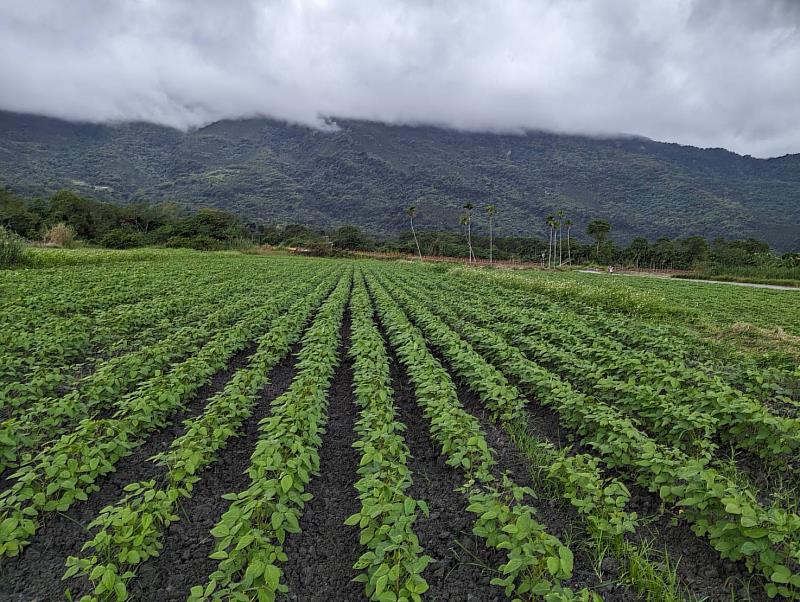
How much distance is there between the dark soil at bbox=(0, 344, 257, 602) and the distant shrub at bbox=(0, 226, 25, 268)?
22803 mm

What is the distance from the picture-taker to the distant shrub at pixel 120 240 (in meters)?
60.1

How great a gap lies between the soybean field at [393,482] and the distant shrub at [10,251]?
56.5ft

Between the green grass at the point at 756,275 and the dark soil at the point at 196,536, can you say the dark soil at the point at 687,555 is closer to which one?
the dark soil at the point at 196,536

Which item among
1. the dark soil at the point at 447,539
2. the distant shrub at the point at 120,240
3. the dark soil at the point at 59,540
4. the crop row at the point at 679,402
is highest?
the distant shrub at the point at 120,240

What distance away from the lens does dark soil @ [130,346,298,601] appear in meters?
3.09

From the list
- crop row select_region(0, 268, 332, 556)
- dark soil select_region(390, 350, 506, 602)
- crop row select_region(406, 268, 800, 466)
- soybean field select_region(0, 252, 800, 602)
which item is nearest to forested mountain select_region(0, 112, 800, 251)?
crop row select_region(406, 268, 800, 466)

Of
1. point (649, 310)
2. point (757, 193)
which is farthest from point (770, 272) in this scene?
point (757, 193)

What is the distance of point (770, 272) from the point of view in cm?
4834

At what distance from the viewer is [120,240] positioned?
61.5 metres

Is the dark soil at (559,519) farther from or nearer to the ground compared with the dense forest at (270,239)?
nearer to the ground

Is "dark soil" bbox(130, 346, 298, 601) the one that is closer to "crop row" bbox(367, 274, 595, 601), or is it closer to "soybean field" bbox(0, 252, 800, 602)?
"soybean field" bbox(0, 252, 800, 602)

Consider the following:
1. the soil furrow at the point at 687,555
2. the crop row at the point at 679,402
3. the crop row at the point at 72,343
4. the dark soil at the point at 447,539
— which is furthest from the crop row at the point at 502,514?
the crop row at the point at 72,343

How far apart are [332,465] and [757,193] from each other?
213025 mm

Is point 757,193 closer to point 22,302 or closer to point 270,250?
point 270,250
